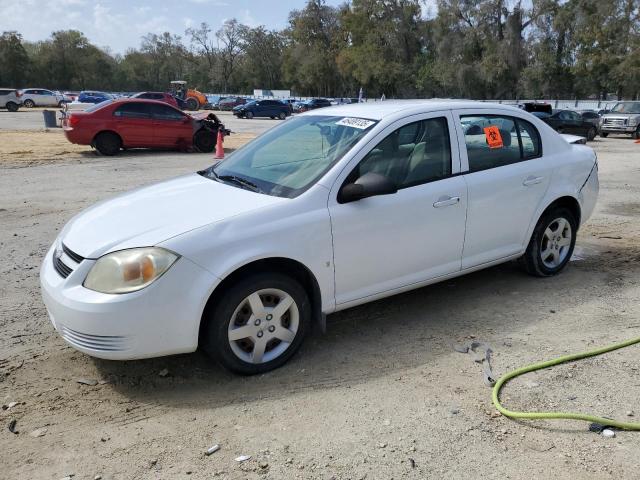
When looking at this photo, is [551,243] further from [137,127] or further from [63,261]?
[137,127]

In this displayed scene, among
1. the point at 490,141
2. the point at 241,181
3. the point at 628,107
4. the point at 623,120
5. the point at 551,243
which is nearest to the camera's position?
the point at 241,181

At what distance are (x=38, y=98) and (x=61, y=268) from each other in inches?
2098

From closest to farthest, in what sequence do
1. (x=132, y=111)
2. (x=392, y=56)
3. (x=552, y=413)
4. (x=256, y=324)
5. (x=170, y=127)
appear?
A: (x=552, y=413) < (x=256, y=324) < (x=132, y=111) < (x=170, y=127) < (x=392, y=56)

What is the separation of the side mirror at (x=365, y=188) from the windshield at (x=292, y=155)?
216mm

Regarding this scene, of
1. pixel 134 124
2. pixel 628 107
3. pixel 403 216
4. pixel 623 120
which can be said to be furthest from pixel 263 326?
pixel 628 107

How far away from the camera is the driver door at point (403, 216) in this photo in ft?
12.6

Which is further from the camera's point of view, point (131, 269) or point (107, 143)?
point (107, 143)

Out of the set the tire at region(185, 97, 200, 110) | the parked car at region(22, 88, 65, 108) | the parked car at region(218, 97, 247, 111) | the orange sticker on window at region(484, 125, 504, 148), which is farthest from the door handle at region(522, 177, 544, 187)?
the parked car at region(218, 97, 247, 111)

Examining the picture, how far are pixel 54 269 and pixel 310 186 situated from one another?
1729 mm

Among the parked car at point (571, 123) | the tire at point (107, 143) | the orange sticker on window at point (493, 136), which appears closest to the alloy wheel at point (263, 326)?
the orange sticker on window at point (493, 136)

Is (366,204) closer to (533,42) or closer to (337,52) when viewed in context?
(533,42)

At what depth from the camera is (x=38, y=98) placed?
164 feet

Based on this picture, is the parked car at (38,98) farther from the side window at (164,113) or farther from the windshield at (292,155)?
the windshield at (292,155)

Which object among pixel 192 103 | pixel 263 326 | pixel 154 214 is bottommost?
pixel 263 326
